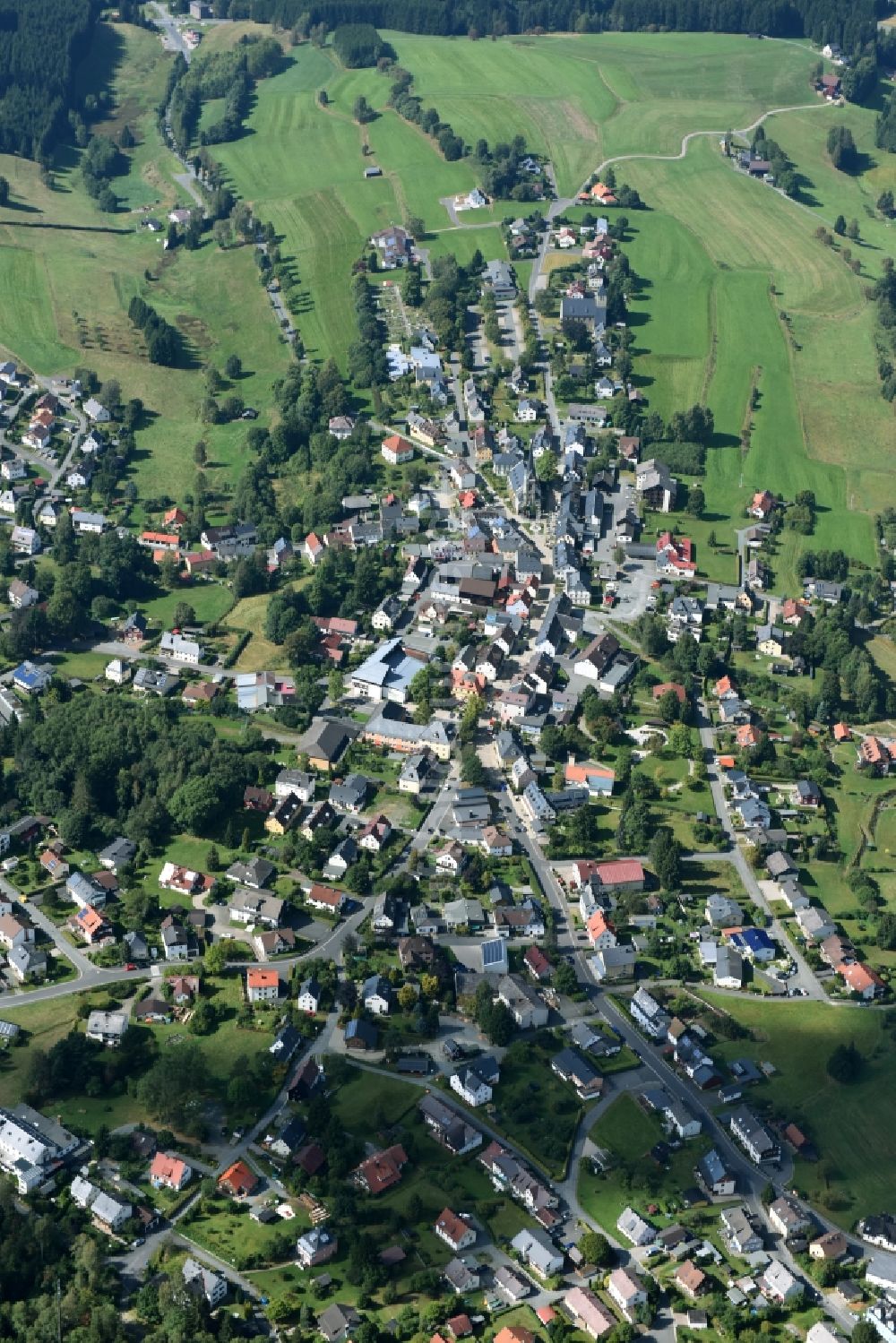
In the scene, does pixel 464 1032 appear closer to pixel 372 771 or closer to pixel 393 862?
pixel 393 862

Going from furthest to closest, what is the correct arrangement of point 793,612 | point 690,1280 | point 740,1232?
point 793,612 → point 740,1232 → point 690,1280

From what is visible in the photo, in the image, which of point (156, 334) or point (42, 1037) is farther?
point (156, 334)

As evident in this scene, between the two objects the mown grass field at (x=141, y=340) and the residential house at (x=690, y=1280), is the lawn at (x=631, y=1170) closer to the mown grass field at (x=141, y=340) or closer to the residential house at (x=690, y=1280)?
the residential house at (x=690, y=1280)

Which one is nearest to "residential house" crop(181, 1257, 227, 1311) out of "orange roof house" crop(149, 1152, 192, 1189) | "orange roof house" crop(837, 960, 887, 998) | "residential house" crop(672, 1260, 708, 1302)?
"orange roof house" crop(149, 1152, 192, 1189)

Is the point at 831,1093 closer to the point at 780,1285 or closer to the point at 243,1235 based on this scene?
the point at 780,1285

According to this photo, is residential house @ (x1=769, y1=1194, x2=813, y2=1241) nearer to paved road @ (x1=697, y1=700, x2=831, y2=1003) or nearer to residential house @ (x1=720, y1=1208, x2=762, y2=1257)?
residential house @ (x1=720, y1=1208, x2=762, y2=1257)

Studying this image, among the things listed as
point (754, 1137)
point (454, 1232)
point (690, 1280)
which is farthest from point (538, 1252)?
point (754, 1137)

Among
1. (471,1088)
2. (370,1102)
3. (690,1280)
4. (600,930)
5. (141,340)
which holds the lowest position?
(370,1102)
